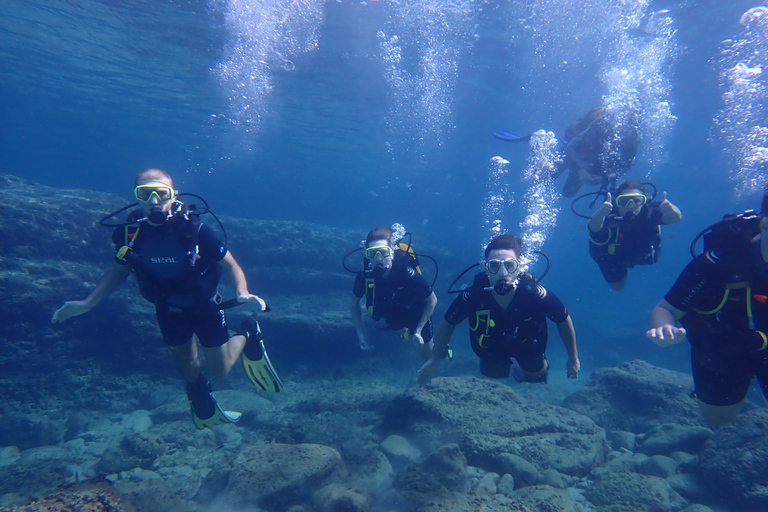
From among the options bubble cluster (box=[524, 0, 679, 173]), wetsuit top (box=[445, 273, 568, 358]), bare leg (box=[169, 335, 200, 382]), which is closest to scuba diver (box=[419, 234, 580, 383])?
wetsuit top (box=[445, 273, 568, 358])

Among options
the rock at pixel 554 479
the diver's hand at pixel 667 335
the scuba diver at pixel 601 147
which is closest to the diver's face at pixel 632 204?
the scuba diver at pixel 601 147

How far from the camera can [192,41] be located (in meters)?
19.8

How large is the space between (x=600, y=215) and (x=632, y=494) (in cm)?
395

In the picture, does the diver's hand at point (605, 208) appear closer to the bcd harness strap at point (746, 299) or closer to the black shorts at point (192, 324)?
the bcd harness strap at point (746, 299)

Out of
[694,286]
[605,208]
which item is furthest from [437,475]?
[605,208]

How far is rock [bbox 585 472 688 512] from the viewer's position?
4352 millimetres

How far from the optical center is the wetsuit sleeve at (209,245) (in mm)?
4297

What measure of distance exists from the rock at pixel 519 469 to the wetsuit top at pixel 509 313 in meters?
1.66

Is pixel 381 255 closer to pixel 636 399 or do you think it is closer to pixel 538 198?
pixel 636 399

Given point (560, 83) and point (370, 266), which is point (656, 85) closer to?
point (560, 83)

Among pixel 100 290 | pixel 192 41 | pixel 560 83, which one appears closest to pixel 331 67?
pixel 192 41

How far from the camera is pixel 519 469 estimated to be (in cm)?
489

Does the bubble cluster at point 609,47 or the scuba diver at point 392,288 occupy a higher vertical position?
the bubble cluster at point 609,47

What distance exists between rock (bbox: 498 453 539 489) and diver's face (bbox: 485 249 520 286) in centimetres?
256
